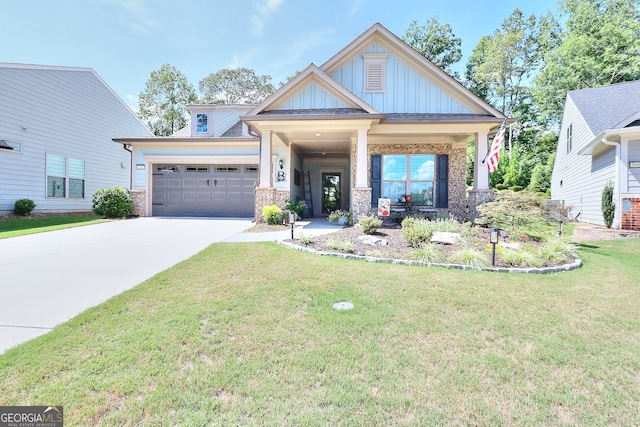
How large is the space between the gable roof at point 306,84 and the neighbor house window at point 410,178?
312cm

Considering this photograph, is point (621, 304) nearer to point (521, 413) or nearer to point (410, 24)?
point (521, 413)

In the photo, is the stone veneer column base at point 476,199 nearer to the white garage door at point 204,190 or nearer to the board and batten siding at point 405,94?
the board and batten siding at point 405,94

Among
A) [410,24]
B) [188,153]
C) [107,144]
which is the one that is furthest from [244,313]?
[410,24]

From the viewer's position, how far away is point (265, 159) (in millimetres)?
9508

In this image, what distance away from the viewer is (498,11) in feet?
76.8

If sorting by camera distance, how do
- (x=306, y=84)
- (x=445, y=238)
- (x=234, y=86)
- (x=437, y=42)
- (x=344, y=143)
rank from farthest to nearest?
(x=234, y=86) → (x=437, y=42) → (x=344, y=143) → (x=306, y=84) → (x=445, y=238)

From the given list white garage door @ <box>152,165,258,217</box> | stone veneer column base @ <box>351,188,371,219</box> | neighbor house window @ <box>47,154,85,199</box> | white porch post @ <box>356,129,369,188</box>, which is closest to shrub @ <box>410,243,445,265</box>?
stone veneer column base @ <box>351,188,371,219</box>

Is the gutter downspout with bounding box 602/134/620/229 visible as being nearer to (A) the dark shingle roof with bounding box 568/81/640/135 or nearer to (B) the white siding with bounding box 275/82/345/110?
(A) the dark shingle roof with bounding box 568/81/640/135

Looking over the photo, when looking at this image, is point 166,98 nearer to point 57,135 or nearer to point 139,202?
point 57,135

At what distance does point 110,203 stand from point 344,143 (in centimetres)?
964

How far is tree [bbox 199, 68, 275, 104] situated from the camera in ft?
91.3

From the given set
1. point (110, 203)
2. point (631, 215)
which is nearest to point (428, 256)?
point (631, 215)

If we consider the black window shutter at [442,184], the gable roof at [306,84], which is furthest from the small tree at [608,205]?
the gable roof at [306,84]

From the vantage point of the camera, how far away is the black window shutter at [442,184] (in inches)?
433
